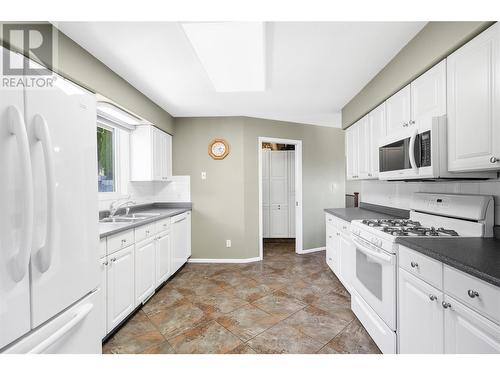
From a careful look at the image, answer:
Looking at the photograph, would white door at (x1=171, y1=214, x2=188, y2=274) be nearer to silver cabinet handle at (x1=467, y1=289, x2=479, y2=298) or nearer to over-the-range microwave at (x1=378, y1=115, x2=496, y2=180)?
over-the-range microwave at (x1=378, y1=115, x2=496, y2=180)

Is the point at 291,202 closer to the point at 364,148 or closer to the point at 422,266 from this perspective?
the point at 364,148

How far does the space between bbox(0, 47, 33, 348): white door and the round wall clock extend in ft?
9.56

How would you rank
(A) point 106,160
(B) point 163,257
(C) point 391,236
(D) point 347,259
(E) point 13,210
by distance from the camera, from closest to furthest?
(E) point 13,210 < (C) point 391,236 < (D) point 347,259 < (B) point 163,257 < (A) point 106,160

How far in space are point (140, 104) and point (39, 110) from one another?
6.48ft

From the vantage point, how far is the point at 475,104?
52.1 inches

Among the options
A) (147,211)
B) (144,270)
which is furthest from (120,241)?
(147,211)

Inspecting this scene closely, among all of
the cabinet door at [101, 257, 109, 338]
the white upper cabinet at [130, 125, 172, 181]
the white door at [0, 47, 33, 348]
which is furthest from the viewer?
the white upper cabinet at [130, 125, 172, 181]

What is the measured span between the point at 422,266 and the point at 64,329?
183cm

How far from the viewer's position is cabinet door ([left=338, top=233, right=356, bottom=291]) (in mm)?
2257

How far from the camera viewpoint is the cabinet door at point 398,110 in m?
1.95

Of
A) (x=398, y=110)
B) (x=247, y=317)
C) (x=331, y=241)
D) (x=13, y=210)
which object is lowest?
(x=247, y=317)

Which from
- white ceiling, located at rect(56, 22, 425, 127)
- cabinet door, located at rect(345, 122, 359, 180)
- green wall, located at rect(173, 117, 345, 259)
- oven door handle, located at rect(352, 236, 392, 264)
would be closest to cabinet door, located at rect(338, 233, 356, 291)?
oven door handle, located at rect(352, 236, 392, 264)
